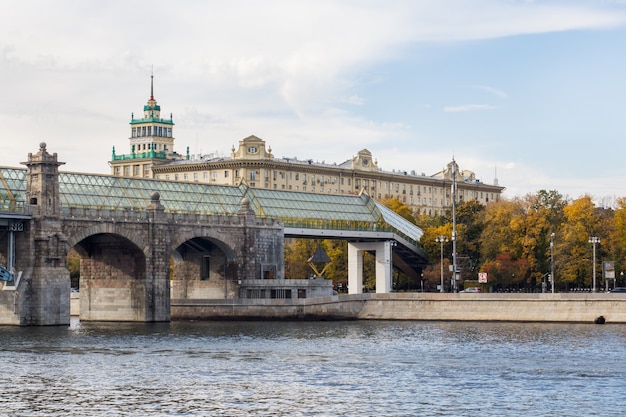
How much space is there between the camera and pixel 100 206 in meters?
130

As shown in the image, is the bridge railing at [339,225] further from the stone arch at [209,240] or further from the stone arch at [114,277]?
the stone arch at [114,277]

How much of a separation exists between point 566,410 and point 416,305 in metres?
67.6

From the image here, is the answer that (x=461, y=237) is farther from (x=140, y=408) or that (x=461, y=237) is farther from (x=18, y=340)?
(x=140, y=408)

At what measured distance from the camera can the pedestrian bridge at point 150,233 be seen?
12019 centimetres

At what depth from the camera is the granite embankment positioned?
395 ft

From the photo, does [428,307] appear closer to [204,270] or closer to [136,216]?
[204,270]

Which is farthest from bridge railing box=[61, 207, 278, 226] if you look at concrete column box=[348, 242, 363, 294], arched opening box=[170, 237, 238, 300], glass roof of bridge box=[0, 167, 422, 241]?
concrete column box=[348, 242, 363, 294]

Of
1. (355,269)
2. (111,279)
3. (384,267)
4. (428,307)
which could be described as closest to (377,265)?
(384,267)

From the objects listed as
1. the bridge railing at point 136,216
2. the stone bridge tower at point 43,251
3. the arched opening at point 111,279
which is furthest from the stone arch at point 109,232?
the stone bridge tower at point 43,251

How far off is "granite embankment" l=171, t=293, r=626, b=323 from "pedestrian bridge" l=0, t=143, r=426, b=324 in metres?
6.65

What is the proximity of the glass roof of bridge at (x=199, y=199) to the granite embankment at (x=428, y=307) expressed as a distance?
477 inches

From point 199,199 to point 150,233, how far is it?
14775 millimetres

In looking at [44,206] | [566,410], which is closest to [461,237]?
[44,206]

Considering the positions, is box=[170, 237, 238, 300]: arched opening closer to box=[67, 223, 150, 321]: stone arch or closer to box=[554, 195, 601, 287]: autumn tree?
box=[67, 223, 150, 321]: stone arch
